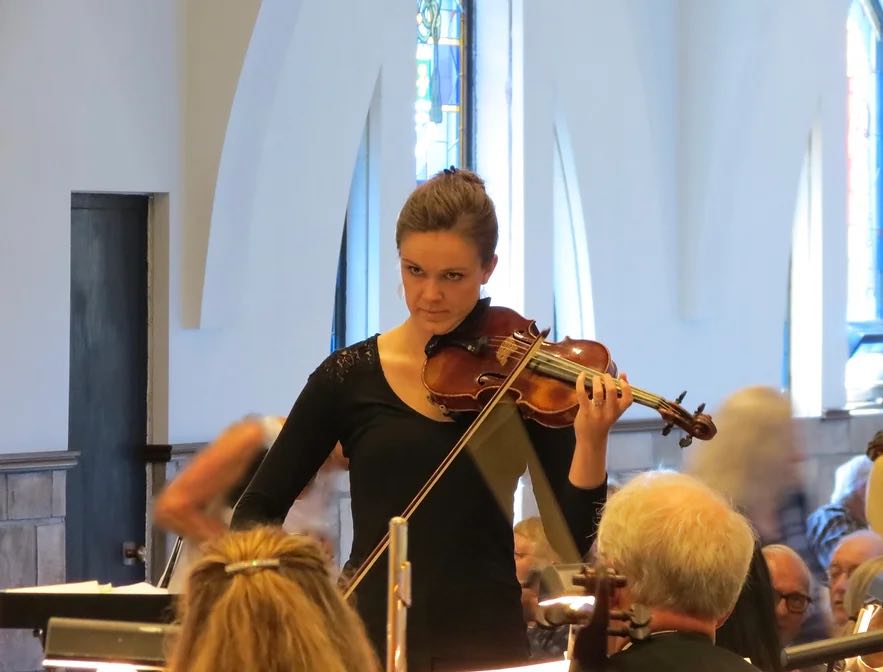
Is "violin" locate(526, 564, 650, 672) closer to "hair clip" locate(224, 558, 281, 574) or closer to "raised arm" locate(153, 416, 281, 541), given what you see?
"hair clip" locate(224, 558, 281, 574)

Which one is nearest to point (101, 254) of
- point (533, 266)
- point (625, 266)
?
point (533, 266)

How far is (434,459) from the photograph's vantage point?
260cm

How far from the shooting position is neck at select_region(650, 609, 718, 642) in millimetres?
2250

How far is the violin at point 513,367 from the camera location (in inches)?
105

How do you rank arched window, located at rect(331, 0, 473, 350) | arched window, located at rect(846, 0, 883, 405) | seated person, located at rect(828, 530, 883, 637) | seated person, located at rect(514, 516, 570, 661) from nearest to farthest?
seated person, located at rect(514, 516, 570, 661) → seated person, located at rect(828, 530, 883, 637) → arched window, located at rect(331, 0, 473, 350) → arched window, located at rect(846, 0, 883, 405)

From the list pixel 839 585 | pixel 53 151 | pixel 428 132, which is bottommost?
pixel 839 585

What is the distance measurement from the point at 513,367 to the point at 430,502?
1.14ft

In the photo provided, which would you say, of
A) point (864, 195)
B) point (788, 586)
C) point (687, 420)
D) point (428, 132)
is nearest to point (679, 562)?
point (687, 420)

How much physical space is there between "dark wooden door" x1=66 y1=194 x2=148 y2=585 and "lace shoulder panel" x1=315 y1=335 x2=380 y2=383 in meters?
4.57

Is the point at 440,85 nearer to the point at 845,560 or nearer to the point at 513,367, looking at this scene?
the point at 845,560

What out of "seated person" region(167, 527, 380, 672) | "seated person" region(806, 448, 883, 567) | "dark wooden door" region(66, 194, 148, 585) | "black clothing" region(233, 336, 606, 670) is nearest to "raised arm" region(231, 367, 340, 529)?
"black clothing" region(233, 336, 606, 670)

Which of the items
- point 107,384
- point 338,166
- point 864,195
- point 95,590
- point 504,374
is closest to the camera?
point 504,374

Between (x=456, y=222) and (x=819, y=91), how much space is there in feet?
25.3

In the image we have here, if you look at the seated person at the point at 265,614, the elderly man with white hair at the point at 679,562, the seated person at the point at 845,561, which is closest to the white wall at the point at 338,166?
the seated person at the point at 845,561
